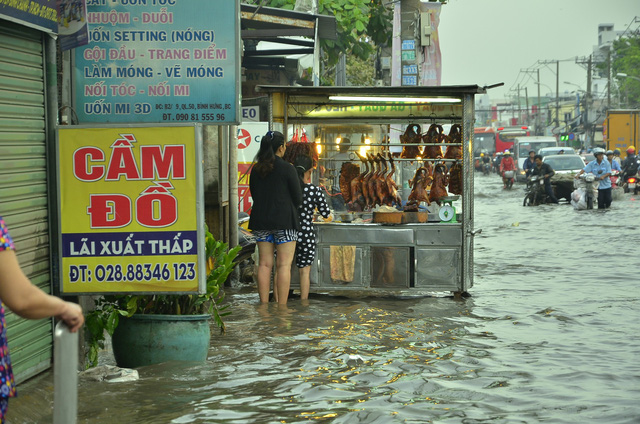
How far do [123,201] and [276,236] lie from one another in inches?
162

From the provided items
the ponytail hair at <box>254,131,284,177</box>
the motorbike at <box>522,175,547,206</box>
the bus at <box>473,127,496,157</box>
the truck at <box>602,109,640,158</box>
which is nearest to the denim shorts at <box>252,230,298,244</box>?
the ponytail hair at <box>254,131,284,177</box>

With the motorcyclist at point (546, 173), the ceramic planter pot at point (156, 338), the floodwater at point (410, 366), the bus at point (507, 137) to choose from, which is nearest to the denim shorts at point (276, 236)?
the floodwater at point (410, 366)

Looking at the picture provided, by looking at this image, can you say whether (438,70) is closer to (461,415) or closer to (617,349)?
(617,349)

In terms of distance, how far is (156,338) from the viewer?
22.4 feet

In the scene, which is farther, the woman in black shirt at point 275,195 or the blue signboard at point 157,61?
the woman in black shirt at point 275,195

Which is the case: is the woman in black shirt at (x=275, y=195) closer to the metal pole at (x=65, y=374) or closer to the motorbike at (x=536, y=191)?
the metal pole at (x=65, y=374)

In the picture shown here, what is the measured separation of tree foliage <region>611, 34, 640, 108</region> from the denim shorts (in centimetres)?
7491

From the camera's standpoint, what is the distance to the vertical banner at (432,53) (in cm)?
2139

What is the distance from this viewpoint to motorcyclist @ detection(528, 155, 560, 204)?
30219mm

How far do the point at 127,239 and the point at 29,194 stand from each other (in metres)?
0.73

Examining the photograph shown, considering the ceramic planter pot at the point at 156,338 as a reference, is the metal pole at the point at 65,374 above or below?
above

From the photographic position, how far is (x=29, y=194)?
20.5 ft

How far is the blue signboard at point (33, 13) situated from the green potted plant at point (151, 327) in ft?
6.42

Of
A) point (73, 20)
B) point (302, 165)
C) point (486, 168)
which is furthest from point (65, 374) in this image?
point (486, 168)
